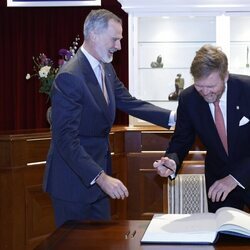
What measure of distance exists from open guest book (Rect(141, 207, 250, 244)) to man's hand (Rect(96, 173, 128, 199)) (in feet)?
0.55

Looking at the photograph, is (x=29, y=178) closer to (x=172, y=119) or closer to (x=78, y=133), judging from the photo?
(x=172, y=119)

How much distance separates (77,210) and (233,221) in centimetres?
83

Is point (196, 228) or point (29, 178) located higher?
point (196, 228)

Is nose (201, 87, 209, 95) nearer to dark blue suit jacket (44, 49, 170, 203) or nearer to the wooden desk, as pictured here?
dark blue suit jacket (44, 49, 170, 203)

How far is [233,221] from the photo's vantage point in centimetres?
186

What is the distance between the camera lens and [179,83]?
4887mm

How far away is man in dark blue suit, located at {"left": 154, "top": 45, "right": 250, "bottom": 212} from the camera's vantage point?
223cm

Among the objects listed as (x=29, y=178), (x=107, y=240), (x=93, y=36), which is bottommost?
(x=29, y=178)

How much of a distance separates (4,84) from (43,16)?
2.58ft

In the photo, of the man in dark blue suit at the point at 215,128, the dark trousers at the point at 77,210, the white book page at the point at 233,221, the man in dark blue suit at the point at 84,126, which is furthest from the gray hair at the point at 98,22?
the white book page at the point at 233,221

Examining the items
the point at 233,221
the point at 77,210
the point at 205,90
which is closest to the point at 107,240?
the point at 233,221

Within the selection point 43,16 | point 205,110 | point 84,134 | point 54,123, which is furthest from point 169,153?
point 43,16

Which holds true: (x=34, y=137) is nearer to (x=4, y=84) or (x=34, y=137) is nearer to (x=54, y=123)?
(x=54, y=123)

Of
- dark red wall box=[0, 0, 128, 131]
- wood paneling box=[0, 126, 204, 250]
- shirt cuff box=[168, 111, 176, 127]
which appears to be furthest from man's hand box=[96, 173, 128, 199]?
dark red wall box=[0, 0, 128, 131]
